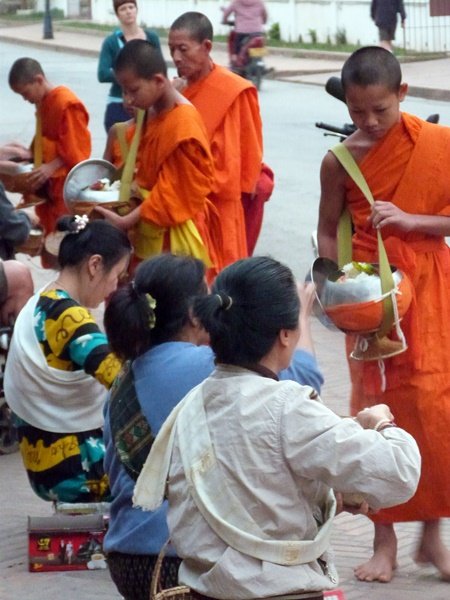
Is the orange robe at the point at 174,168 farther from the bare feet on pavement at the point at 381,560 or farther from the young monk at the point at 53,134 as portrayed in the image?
the bare feet on pavement at the point at 381,560

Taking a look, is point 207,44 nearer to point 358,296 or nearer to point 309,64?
point 358,296

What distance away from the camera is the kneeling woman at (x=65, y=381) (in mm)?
4852

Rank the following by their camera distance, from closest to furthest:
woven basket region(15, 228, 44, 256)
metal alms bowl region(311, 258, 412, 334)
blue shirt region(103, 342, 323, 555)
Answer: blue shirt region(103, 342, 323, 555) → metal alms bowl region(311, 258, 412, 334) → woven basket region(15, 228, 44, 256)

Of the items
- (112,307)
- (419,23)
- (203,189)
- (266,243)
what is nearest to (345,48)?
(419,23)

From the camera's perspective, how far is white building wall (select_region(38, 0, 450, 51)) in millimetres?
25703

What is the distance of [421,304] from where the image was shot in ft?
15.3

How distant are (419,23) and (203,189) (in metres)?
20.4

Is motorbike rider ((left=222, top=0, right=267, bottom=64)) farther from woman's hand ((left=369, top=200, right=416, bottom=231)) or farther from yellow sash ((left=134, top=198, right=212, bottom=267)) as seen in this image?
woman's hand ((left=369, top=200, right=416, bottom=231))

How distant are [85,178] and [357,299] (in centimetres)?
227

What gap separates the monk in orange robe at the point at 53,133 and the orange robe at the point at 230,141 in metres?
1.34

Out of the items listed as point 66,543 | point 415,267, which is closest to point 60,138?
point 66,543

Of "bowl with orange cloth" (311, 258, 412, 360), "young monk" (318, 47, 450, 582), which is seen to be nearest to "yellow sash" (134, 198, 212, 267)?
"young monk" (318, 47, 450, 582)

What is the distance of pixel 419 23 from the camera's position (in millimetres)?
25797

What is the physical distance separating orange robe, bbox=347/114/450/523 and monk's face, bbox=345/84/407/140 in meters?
0.06
